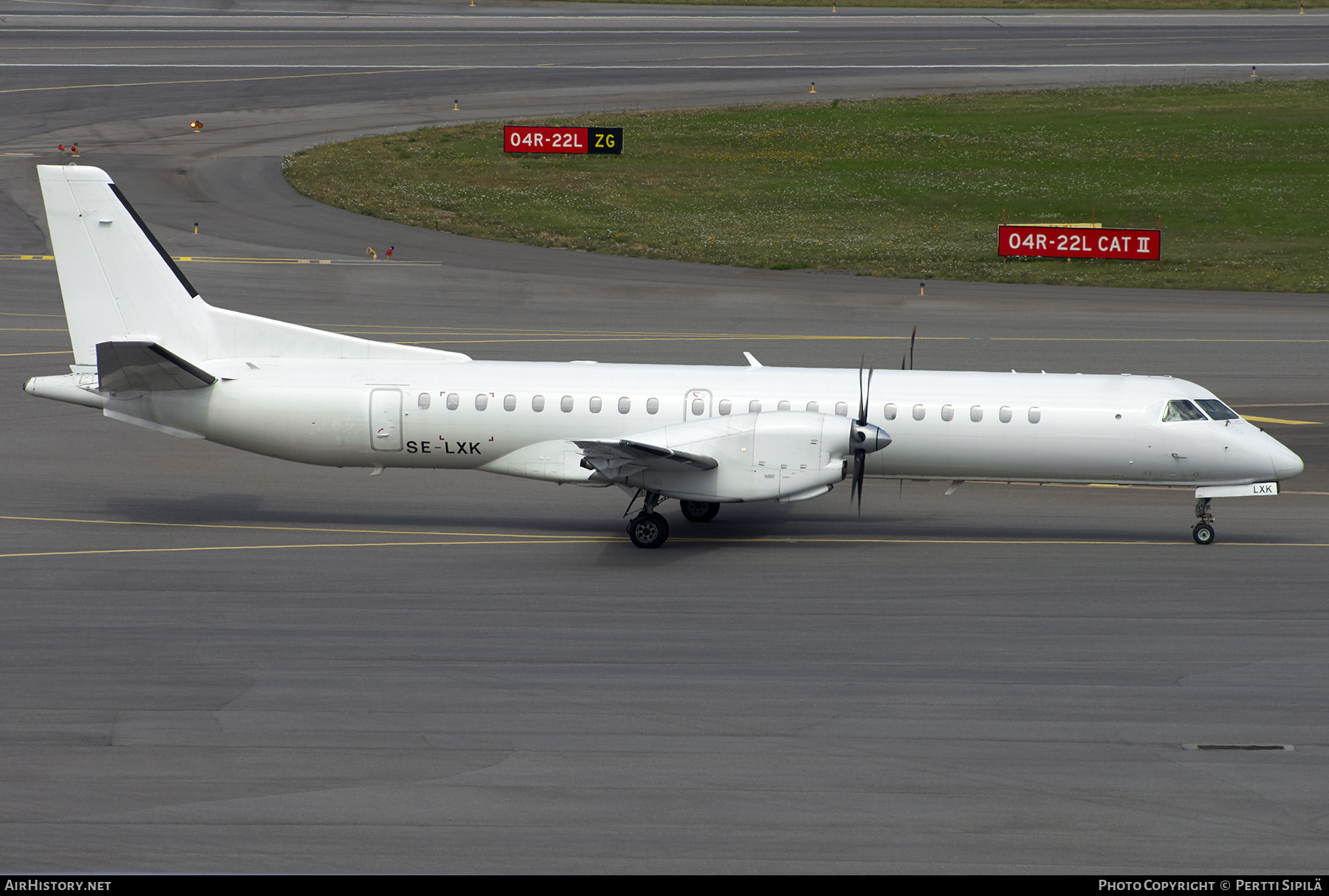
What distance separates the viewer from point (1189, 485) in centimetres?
2519

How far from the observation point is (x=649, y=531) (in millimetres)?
24625

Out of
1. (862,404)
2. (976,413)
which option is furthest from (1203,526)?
(862,404)

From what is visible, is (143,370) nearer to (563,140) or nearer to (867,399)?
(867,399)

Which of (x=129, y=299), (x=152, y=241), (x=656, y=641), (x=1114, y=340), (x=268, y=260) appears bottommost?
(x=656, y=641)

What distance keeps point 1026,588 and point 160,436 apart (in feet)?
68.5

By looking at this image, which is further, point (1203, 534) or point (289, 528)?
point (289, 528)

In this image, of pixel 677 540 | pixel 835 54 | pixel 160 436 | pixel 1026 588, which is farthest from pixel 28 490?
pixel 835 54

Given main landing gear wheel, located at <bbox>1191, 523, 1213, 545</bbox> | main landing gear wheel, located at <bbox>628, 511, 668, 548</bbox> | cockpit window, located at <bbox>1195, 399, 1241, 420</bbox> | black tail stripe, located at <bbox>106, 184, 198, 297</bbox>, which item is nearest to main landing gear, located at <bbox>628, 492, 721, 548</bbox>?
main landing gear wheel, located at <bbox>628, 511, 668, 548</bbox>

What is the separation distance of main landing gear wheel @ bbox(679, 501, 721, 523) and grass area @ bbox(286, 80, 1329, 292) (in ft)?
78.3

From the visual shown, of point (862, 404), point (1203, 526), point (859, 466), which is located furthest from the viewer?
point (1203, 526)

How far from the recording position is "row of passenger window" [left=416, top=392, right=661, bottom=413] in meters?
25.2

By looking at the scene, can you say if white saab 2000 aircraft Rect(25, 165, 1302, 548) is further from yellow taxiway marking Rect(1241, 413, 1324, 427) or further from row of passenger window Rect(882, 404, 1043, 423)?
yellow taxiway marking Rect(1241, 413, 1324, 427)

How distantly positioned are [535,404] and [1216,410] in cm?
1317
